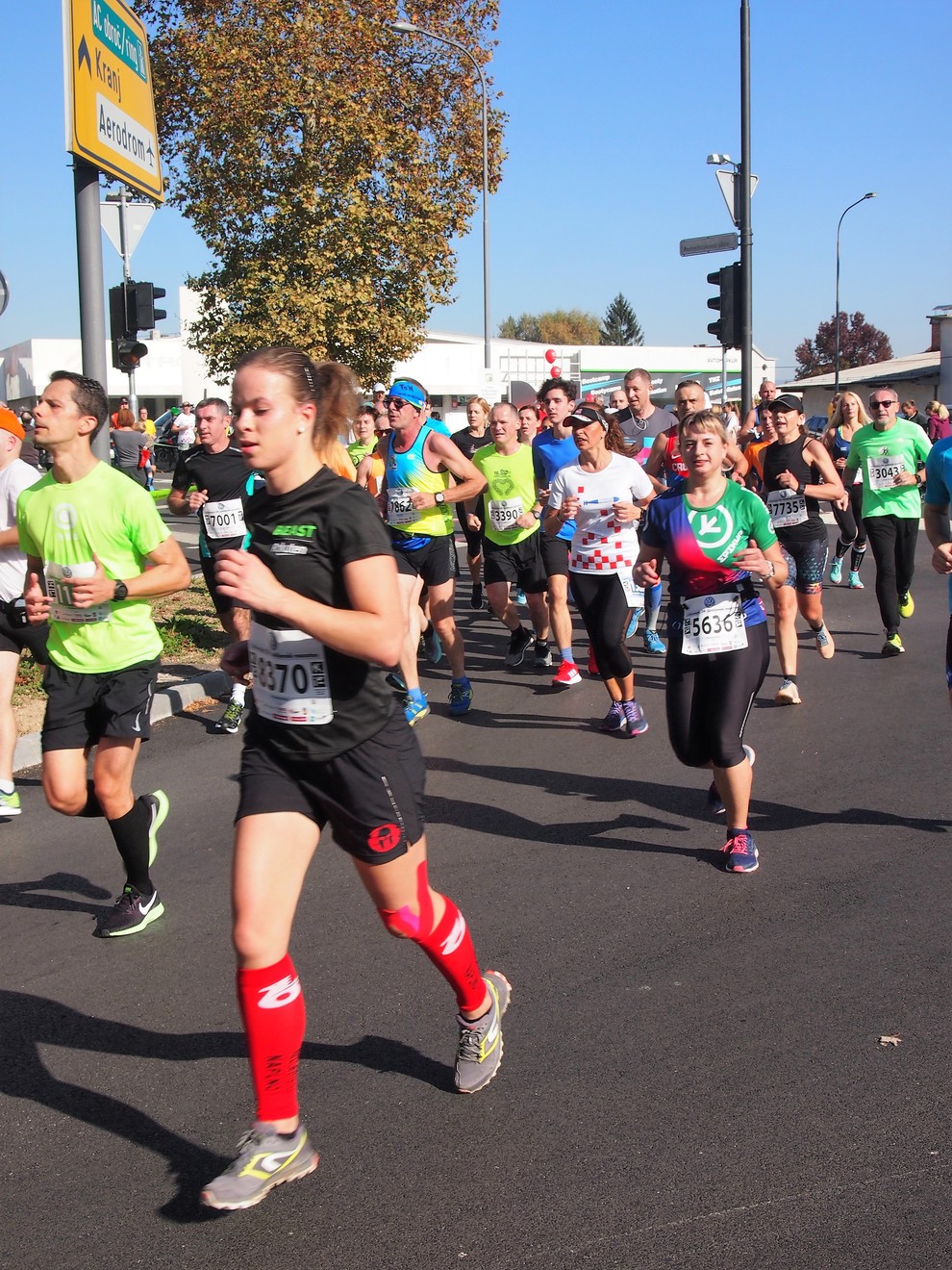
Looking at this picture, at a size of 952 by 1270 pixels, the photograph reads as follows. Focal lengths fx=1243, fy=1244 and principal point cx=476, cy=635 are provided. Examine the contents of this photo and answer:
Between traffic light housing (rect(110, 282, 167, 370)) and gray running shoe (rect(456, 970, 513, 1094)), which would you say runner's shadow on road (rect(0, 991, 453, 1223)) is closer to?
gray running shoe (rect(456, 970, 513, 1094))

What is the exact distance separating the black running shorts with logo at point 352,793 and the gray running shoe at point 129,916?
1887mm

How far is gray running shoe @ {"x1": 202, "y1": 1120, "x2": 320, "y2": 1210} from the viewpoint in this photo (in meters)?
2.94

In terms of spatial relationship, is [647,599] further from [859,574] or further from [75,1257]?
[75,1257]

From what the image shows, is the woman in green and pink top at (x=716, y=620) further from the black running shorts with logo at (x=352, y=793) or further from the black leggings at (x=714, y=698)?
the black running shorts with logo at (x=352, y=793)

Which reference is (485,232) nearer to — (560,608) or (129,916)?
(560,608)

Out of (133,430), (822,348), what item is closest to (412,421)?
(133,430)

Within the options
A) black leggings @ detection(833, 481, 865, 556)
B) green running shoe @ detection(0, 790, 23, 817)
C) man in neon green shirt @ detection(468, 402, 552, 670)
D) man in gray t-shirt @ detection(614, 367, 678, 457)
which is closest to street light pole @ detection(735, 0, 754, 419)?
black leggings @ detection(833, 481, 865, 556)

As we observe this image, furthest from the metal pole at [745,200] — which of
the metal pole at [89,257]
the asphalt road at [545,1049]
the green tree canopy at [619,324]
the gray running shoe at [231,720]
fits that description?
the green tree canopy at [619,324]

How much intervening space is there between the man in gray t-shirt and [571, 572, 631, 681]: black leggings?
9.40ft

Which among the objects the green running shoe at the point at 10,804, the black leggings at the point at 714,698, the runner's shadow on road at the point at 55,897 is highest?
the black leggings at the point at 714,698

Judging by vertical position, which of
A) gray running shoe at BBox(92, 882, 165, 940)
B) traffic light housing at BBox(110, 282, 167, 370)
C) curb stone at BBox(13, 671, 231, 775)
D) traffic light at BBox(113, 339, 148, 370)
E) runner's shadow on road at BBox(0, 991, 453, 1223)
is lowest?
runner's shadow on road at BBox(0, 991, 453, 1223)

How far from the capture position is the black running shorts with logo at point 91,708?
4.66 meters

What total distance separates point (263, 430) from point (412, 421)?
5.29m

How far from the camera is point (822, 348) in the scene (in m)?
90.8
